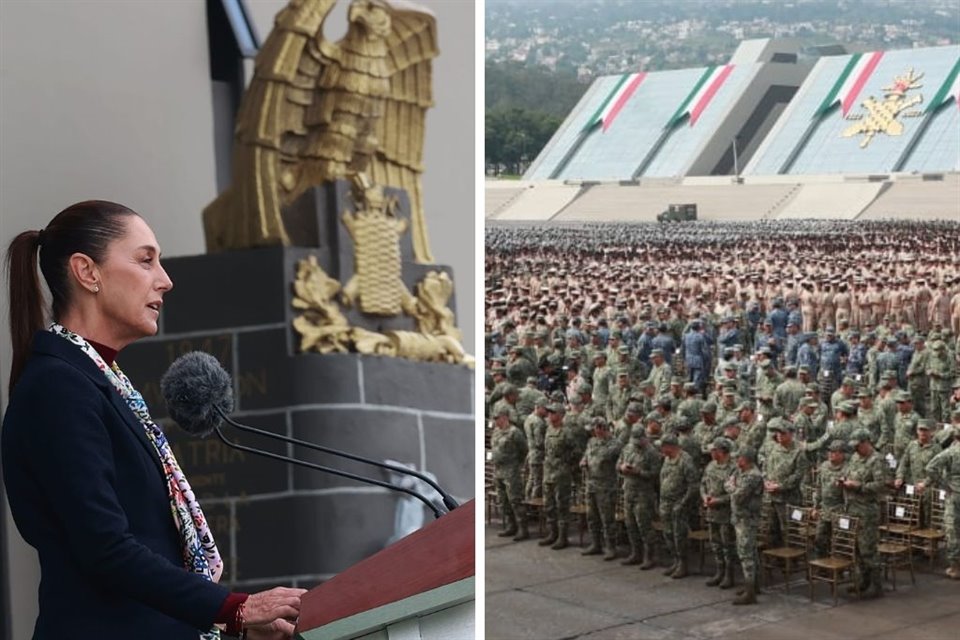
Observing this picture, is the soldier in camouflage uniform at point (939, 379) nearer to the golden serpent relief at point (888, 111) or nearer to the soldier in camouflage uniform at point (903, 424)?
the soldier in camouflage uniform at point (903, 424)

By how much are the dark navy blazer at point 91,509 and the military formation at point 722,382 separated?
6747mm

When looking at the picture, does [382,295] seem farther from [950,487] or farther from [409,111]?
[950,487]

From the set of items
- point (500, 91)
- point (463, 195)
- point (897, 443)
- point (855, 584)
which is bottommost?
point (855, 584)

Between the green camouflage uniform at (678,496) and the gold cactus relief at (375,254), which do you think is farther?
the green camouflage uniform at (678,496)

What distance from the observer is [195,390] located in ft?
6.79

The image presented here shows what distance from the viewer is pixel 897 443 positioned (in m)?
8.35

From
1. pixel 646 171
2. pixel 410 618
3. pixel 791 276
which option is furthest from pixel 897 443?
pixel 410 618

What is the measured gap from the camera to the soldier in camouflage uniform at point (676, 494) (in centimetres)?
891

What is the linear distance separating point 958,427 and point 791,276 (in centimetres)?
141

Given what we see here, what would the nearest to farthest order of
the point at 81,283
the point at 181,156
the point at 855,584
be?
the point at 81,283 → the point at 181,156 → the point at 855,584

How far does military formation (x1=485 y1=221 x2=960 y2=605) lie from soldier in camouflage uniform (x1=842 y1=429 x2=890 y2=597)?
0.04 ft

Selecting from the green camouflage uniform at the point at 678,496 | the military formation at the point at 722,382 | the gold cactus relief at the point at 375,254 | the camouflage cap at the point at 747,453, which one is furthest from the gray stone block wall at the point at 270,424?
the green camouflage uniform at the point at 678,496

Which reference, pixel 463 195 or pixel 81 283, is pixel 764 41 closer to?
pixel 463 195

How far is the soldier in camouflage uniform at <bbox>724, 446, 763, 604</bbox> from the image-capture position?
27.8 feet
